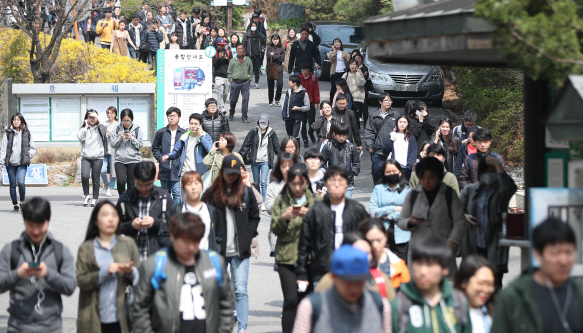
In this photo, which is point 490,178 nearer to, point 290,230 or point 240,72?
point 290,230

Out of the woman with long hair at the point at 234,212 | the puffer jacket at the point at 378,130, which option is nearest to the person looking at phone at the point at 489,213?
the woman with long hair at the point at 234,212

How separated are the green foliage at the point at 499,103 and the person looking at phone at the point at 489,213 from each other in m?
9.31

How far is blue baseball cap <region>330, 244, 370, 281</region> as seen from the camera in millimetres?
3891

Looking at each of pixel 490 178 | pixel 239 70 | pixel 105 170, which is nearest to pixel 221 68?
pixel 239 70

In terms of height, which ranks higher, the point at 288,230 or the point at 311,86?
the point at 311,86

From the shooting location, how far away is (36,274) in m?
5.27

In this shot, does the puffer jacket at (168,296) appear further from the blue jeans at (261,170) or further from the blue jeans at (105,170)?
the blue jeans at (105,170)

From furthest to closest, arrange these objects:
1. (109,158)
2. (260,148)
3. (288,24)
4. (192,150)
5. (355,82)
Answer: (288,24), (355,82), (109,158), (260,148), (192,150)

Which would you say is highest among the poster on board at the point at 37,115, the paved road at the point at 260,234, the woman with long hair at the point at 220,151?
the poster on board at the point at 37,115

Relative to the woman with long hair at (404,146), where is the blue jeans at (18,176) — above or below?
below

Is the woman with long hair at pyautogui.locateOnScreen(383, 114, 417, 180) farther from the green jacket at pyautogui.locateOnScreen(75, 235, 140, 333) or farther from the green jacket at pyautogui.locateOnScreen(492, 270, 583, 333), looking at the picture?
the green jacket at pyautogui.locateOnScreen(492, 270, 583, 333)

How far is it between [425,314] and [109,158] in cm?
1158

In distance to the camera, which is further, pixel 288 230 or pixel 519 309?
pixel 288 230

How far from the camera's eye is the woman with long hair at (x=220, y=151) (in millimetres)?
10062
